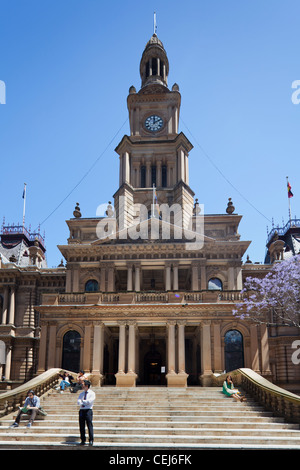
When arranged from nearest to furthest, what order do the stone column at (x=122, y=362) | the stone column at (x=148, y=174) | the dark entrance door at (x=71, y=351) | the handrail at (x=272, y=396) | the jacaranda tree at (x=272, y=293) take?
1. the handrail at (x=272, y=396)
2. the stone column at (x=122, y=362)
3. the jacaranda tree at (x=272, y=293)
4. the dark entrance door at (x=71, y=351)
5. the stone column at (x=148, y=174)

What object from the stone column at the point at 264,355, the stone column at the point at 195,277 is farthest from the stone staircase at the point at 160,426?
the stone column at the point at 195,277

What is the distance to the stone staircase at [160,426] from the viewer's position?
51.7 ft

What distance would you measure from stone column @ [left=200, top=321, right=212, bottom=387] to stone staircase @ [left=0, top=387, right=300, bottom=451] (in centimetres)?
899

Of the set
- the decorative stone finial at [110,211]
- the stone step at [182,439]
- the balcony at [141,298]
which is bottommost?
the stone step at [182,439]

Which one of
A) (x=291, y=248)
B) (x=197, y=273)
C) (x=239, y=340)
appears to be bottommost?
(x=239, y=340)

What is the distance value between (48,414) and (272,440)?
9482 mm

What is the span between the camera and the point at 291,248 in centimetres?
5897

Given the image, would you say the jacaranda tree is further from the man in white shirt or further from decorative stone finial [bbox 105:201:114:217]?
decorative stone finial [bbox 105:201:114:217]

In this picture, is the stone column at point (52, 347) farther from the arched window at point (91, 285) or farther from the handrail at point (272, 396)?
the handrail at point (272, 396)

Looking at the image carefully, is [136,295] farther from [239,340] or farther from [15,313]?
[15,313]

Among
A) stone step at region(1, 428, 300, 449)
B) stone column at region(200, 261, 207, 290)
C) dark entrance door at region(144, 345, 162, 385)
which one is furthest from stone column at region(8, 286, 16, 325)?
stone step at region(1, 428, 300, 449)

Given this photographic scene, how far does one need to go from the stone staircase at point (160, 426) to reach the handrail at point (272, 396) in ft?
1.38
